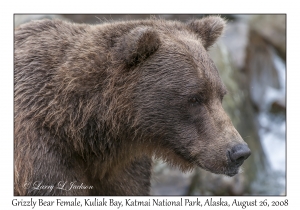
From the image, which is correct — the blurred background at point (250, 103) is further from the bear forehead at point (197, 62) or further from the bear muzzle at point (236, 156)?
the bear muzzle at point (236, 156)

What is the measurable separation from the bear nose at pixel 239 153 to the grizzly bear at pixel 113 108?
13 millimetres

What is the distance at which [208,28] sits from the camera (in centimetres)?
705

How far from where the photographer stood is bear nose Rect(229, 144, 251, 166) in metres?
5.79

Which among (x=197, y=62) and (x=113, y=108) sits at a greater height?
(x=197, y=62)

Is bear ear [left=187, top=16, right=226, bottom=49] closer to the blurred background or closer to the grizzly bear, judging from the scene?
the grizzly bear

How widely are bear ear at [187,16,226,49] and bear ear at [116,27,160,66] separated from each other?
1.02m

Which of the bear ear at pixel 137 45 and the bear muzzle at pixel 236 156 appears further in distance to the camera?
the bear ear at pixel 137 45

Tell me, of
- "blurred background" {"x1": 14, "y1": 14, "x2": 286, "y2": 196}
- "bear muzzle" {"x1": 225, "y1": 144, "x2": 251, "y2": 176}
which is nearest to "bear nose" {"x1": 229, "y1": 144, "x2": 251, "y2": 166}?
"bear muzzle" {"x1": 225, "y1": 144, "x2": 251, "y2": 176}

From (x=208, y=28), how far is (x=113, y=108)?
192cm

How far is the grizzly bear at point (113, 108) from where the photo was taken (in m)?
6.08

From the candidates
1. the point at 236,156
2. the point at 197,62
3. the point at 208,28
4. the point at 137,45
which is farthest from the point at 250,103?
the point at 137,45

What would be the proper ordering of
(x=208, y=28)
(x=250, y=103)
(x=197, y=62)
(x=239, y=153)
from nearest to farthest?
(x=239, y=153)
(x=197, y=62)
(x=208, y=28)
(x=250, y=103)

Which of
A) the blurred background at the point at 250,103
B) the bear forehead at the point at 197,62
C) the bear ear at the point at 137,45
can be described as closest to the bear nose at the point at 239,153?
the bear forehead at the point at 197,62

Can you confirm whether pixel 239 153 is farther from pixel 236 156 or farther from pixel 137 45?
pixel 137 45
